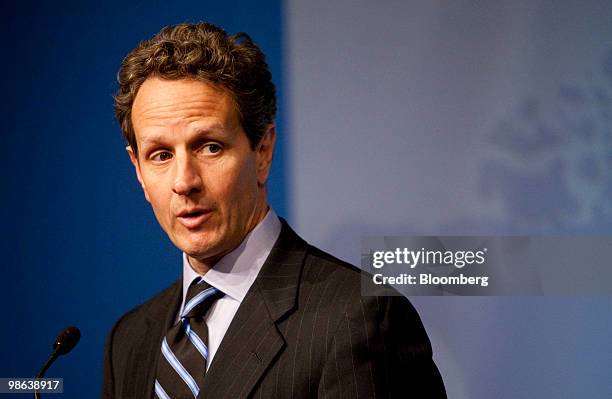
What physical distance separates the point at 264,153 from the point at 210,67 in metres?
0.22

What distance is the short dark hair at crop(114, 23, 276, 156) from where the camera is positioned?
1695 millimetres

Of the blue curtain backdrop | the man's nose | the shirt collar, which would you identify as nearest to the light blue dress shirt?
the shirt collar

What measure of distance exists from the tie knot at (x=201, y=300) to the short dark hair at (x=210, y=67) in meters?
0.30

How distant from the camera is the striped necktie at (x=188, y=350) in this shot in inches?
66.4

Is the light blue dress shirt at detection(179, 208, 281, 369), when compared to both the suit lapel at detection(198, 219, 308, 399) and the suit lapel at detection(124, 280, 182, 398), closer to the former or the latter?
the suit lapel at detection(198, 219, 308, 399)

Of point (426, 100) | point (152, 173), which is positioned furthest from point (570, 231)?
point (152, 173)

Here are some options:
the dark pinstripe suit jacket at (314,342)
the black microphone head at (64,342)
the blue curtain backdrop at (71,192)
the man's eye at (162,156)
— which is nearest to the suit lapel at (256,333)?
the dark pinstripe suit jacket at (314,342)

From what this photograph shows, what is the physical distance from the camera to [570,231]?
2.17 meters

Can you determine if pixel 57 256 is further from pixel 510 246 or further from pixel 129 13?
pixel 510 246

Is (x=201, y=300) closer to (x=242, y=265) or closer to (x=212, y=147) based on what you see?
(x=242, y=265)

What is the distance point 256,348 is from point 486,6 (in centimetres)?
114

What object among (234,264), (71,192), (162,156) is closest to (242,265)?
(234,264)

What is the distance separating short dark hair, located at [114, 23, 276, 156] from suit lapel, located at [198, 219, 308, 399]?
0.83 ft

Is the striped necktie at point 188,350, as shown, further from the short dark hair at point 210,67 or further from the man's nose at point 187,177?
the short dark hair at point 210,67
